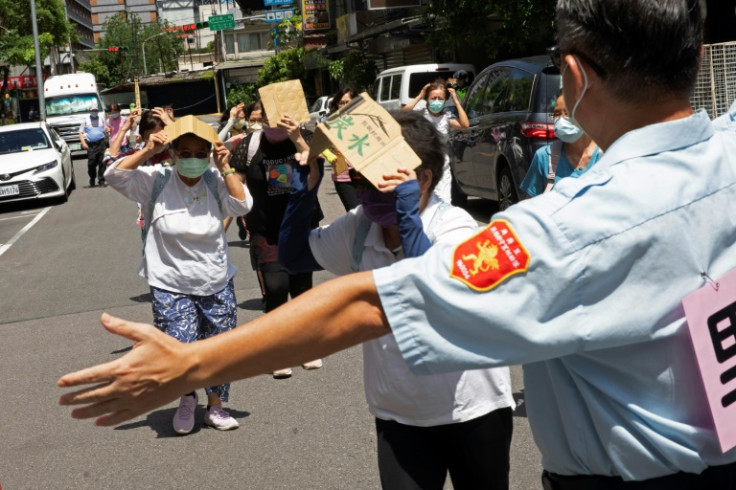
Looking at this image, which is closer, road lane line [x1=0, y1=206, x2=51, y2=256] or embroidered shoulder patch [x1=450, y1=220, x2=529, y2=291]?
embroidered shoulder patch [x1=450, y1=220, x2=529, y2=291]

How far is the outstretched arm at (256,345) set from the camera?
155 cm

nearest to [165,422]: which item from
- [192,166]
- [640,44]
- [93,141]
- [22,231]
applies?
[192,166]

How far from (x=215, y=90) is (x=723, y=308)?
91641mm

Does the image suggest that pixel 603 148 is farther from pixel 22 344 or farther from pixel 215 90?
pixel 215 90

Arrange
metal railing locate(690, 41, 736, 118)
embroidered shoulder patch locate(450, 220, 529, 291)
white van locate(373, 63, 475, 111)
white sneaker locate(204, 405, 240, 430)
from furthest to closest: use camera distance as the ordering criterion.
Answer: white van locate(373, 63, 475, 111) < metal railing locate(690, 41, 736, 118) < white sneaker locate(204, 405, 240, 430) < embroidered shoulder patch locate(450, 220, 529, 291)

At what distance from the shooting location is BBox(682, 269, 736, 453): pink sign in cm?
158

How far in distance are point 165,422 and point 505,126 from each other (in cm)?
633

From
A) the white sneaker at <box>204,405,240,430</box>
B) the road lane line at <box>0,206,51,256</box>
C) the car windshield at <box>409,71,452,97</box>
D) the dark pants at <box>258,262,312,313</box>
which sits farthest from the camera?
the car windshield at <box>409,71,452,97</box>

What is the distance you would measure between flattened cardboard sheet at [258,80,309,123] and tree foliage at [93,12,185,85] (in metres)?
106

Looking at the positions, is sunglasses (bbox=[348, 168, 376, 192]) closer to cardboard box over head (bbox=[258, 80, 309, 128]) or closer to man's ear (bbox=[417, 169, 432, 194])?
man's ear (bbox=[417, 169, 432, 194])

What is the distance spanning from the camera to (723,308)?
5.32 feet

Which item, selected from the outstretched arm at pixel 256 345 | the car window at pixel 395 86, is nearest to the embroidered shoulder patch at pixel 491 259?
the outstretched arm at pixel 256 345

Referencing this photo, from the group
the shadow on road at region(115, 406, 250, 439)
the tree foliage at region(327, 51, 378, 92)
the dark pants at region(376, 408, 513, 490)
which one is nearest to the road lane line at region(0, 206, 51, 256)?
the shadow on road at region(115, 406, 250, 439)

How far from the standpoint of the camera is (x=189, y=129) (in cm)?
573
